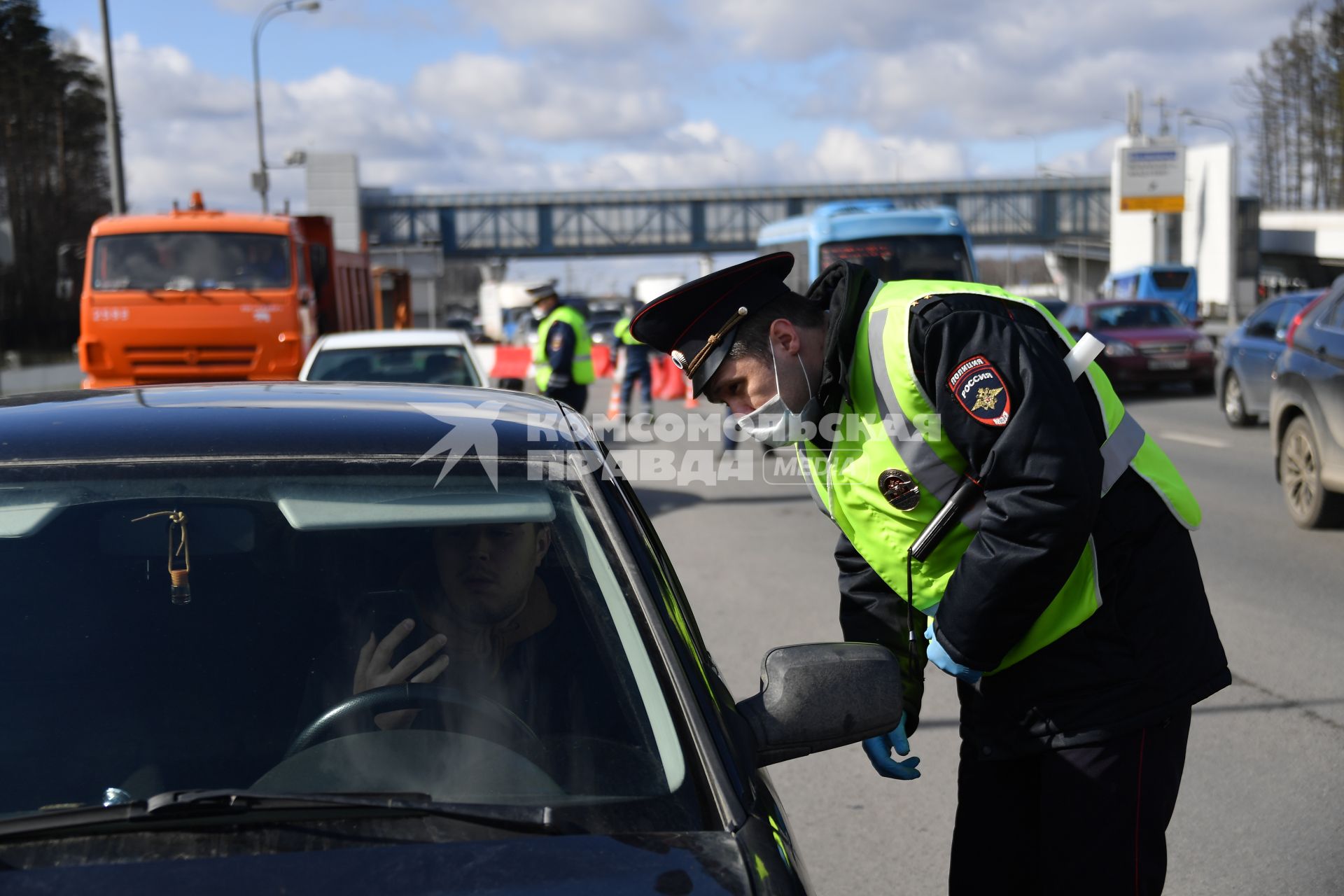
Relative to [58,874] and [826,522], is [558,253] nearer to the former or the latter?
[826,522]

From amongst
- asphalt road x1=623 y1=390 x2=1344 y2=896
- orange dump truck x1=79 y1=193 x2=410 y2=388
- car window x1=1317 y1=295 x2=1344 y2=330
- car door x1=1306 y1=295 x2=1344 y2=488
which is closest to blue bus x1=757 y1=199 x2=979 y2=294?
orange dump truck x1=79 y1=193 x2=410 y2=388

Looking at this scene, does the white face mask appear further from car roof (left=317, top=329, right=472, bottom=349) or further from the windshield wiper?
car roof (left=317, top=329, right=472, bottom=349)

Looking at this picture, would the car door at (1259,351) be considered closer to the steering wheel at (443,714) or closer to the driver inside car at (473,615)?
the driver inside car at (473,615)

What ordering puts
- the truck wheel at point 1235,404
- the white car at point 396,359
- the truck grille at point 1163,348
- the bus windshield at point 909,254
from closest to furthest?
the white car at point 396,359 → the truck wheel at point 1235,404 → the bus windshield at point 909,254 → the truck grille at point 1163,348

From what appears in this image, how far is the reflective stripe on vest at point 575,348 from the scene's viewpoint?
13898 millimetres

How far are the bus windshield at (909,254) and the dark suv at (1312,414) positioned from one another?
402 inches

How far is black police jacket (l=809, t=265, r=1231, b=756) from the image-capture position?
2504 millimetres

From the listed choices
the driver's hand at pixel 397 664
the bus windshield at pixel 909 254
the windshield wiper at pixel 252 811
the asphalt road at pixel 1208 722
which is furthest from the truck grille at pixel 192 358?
the windshield wiper at pixel 252 811

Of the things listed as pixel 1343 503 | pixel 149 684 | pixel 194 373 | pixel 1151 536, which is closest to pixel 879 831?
pixel 1151 536

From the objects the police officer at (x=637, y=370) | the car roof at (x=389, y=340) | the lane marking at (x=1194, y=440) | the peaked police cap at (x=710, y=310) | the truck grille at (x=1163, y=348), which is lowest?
the lane marking at (x=1194, y=440)

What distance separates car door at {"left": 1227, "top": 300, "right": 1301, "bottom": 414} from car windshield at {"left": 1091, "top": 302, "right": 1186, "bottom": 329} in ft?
22.4

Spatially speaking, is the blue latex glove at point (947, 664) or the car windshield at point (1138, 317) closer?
the blue latex glove at point (947, 664)

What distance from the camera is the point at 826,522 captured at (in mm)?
11562

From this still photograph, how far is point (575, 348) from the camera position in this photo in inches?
547
